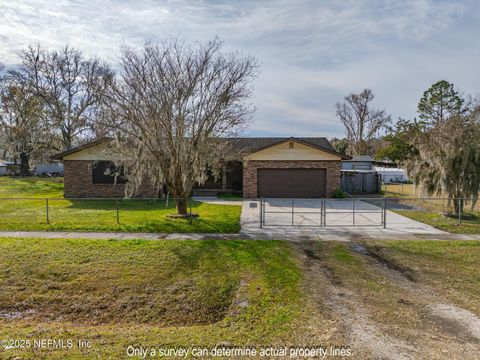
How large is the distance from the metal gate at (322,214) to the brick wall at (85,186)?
9.02 meters

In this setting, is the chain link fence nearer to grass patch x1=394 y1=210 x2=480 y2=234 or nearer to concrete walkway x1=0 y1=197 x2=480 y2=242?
concrete walkway x1=0 y1=197 x2=480 y2=242

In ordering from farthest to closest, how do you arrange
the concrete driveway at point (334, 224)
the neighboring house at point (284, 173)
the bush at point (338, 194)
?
the bush at point (338, 194) → the neighboring house at point (284, 173) → the concrete driveway at point (334, 224)

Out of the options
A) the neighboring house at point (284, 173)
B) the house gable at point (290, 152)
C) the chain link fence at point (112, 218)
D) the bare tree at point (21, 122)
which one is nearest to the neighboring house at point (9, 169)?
the bare tree at point (21, 122)

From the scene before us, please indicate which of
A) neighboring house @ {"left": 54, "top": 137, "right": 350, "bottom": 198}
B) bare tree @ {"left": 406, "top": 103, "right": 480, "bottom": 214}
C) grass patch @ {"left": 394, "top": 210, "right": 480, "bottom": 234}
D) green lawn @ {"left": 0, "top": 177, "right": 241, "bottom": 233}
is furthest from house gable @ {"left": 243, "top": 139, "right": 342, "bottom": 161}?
bare tree @ {"left": 406, "top": 103, "right": 480, "bottom": 214}

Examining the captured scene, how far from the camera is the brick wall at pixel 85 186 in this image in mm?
19844

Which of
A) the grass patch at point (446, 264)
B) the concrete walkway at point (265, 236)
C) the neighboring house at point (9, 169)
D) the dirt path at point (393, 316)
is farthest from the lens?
the neighboring house at point (9, 169)

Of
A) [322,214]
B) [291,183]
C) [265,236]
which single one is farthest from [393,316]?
[291,183]

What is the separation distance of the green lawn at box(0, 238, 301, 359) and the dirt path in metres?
0.69

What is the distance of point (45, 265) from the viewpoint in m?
7.43

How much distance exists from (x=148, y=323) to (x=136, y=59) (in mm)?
10169

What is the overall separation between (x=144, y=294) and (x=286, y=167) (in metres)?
15.6

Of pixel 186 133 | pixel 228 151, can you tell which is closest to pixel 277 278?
pixel 186 133

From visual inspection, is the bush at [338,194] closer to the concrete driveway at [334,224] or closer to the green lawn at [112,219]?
the concrete driveway at [334,224]

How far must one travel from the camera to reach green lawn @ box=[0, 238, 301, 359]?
4602 mm
